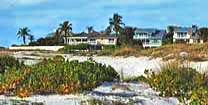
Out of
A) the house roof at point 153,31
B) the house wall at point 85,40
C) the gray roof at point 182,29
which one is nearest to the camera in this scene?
the house wall at point 85,40

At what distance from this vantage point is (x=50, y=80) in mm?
12477

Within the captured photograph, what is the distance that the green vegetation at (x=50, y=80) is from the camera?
475 inches

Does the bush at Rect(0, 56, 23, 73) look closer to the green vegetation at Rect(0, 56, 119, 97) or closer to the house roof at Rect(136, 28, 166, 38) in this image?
the green vegetation at Rect(0, 56, 119, 97)

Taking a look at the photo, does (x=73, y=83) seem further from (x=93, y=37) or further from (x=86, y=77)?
(x=93, y=37)

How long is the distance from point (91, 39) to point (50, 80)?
104147 mm

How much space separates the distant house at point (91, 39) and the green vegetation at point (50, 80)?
3766 inches

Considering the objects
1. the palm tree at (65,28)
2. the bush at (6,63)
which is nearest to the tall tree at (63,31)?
the palm tree at (65,28)

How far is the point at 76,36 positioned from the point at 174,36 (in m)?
20.3

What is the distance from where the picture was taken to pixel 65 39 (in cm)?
11462

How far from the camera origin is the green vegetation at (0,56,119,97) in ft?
39.6

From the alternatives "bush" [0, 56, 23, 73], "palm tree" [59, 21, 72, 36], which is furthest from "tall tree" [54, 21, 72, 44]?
"bush" [0, 56, 23, 73]

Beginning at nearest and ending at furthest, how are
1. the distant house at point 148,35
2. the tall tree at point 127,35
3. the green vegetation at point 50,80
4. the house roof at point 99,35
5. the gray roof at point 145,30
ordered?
1. the green vegetation at point 50,80
2. the tall tree at point 127,35
3. the house roof at point 99,35
4. the distant house at point 148,35
5. the gray roof at point 145,30

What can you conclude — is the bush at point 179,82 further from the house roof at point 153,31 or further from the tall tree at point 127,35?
the house roof at point 153,31

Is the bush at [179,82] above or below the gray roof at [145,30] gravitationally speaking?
below
